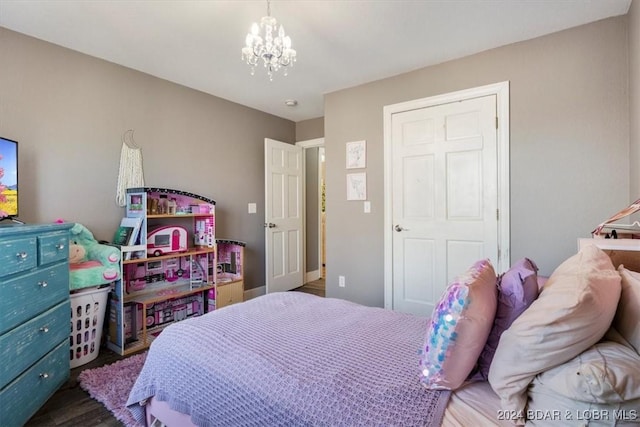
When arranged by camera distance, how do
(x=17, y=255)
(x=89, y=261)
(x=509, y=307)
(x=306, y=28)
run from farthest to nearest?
(x=89, y=261) < (x=306, y=28) < (x=17, y=255) < (x=509, y=307)

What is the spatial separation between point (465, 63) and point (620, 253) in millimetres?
1998

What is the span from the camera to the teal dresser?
1.56 m

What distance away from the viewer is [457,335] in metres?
0.96

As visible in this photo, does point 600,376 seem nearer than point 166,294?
Yes

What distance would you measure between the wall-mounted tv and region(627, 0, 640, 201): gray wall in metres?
3.94

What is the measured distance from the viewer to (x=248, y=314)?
5.53 feet

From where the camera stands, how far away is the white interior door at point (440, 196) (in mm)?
2762

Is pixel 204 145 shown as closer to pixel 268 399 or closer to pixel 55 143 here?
pixel 55 143

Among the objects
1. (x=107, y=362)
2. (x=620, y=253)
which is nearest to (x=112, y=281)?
(x=107, y=362)

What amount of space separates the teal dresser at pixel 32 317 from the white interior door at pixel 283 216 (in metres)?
2.24

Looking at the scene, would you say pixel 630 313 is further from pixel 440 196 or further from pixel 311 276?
pixel 311 276

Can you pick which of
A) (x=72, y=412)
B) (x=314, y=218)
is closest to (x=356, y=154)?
(x=314, y=218)

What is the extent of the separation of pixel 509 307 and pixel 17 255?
227cm

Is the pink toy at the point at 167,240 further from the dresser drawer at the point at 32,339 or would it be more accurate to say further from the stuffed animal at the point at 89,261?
the dresser drawer at the point at 32,339
